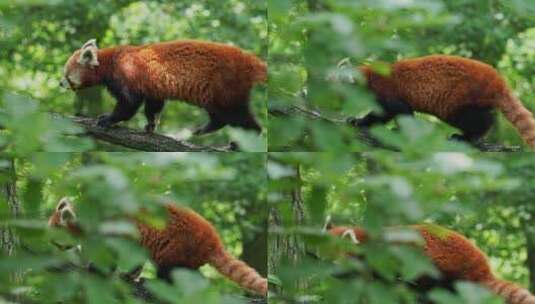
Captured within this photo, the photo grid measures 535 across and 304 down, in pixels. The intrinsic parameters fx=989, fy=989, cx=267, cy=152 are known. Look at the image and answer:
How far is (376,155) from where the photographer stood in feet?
4.85

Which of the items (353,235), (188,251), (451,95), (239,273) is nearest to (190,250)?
(188,251)

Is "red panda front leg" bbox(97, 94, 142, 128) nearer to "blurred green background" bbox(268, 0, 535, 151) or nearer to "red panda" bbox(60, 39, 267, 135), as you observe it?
"red panda" bbox(60, 39, 267, 135)

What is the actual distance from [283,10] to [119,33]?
4.89 meters

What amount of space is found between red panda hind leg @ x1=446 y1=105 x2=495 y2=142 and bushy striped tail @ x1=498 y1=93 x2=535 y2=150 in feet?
0.21

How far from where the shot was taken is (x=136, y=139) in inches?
163

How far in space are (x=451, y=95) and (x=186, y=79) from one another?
1129 millimetres

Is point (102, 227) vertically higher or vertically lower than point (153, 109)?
higher

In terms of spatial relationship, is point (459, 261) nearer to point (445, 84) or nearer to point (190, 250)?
point (445, 84)

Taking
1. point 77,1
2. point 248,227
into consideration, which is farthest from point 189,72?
point 77,1

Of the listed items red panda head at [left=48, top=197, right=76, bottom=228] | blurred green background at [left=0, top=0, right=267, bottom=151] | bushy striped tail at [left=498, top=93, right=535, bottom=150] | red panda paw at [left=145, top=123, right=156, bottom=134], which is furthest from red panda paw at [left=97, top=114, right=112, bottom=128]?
bushy striped tail at [left=498, top=93, right=535, bottom=150]

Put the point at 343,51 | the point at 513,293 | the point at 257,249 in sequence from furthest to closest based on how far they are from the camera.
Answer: the point at 257,249 < the point at 513,293 < the point at 343,51

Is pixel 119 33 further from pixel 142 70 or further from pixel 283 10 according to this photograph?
pixel 283 10

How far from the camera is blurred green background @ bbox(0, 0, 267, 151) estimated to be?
5.76 metres

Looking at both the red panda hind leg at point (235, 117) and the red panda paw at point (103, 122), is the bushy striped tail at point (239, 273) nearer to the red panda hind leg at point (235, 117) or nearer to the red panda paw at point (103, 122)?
the red panda hind leg at point (235, 117)
